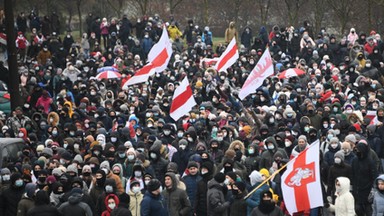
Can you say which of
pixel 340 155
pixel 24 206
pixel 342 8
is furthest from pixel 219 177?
pixel 342 8

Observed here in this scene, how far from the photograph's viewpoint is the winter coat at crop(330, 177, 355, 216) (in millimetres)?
16844

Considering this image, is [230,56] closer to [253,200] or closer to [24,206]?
[24,206]

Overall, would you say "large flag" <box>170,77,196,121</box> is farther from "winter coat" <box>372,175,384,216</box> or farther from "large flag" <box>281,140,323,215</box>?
"winter coat" <box>372,175,384,216</box>

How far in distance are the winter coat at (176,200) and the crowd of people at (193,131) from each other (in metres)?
0.02

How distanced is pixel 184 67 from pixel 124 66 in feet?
7.82

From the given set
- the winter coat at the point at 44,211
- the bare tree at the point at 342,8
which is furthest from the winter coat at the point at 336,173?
the bare tree at the point at 342,8

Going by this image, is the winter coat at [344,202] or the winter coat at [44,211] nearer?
the winter coat at [44,211]

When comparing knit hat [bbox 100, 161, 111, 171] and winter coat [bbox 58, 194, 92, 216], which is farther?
knit hat [bbox 100, 161, 111, 171]

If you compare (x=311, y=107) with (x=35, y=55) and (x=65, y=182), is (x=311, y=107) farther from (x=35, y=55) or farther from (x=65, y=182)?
(x=35, y=55)

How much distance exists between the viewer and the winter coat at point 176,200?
1736 cm

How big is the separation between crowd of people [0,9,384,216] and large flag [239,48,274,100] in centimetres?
59

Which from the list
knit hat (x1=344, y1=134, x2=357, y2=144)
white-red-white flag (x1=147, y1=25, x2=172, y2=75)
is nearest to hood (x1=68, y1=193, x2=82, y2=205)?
knit hat (x1=344, y1=134, x2=357, y2=144)

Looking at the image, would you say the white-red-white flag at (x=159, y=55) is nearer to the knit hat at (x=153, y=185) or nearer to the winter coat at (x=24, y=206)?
the winter coat at (x=24, y=206)

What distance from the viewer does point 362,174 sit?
752 inches
